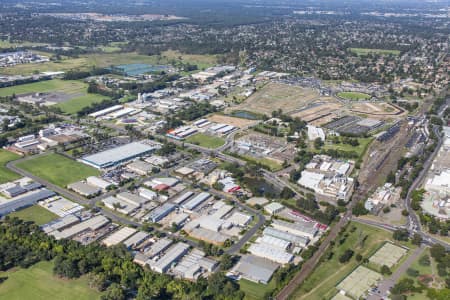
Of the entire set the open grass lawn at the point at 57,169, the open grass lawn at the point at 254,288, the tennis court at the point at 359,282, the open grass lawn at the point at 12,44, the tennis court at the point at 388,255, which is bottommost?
the open grass lawn at the point at 254,288

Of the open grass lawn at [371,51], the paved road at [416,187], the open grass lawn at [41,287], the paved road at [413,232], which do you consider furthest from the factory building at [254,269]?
the open grass lawn at [371,51]

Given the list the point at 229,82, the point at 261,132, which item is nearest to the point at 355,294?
the point at 261,132

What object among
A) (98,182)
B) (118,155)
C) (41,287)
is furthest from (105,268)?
(118,155)

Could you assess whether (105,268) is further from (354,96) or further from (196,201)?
(354,96)

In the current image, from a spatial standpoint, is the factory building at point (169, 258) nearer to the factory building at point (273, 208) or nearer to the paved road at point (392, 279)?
the factory building at point (273, 208)

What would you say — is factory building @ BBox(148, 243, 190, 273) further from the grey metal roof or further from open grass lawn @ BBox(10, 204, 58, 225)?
the grey metal roof

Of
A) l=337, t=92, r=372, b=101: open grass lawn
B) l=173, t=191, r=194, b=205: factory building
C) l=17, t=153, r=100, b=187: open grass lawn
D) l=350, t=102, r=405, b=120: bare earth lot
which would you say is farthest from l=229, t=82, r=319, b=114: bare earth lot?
l=17, t=153, r=100, b=187: open grass lawn

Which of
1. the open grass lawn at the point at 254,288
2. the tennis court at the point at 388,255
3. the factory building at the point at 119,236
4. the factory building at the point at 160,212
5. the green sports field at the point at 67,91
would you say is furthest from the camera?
the green sports field at the point at 67,91
